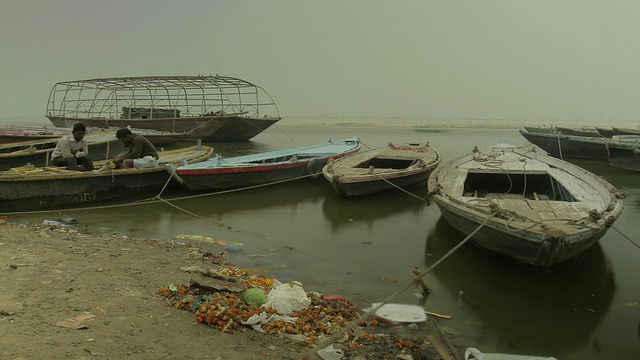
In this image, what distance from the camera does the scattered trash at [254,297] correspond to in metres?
4.30

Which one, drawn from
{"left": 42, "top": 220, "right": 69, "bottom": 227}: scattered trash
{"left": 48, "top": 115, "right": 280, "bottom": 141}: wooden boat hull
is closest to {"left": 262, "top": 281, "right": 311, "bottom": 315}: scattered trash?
{"left": 42, "top": 220, "right": 69, "bottom": 227}: scattered trash

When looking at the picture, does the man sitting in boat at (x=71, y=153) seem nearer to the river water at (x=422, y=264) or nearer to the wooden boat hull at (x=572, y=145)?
the river water at (x=422, y=264)

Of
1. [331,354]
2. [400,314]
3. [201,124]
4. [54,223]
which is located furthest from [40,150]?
[201,124]

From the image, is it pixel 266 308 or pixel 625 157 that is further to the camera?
pixel 625 157

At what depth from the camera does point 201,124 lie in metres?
23.1

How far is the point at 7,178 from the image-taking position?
8.27 metres

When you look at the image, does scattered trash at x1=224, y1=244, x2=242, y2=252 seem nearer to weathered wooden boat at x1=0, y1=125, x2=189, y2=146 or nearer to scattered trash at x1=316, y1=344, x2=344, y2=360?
scattered trash at x1=316, y1=344, x2=344, y2=360

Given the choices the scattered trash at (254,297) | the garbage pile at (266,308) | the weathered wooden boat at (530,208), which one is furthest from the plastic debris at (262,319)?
the weathered wooden boat at (530,208)

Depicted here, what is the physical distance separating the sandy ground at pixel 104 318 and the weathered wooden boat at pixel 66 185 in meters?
3.71

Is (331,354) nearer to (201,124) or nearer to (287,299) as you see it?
(287,299)

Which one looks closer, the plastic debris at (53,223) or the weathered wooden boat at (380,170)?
the plastic debris at (53,223)

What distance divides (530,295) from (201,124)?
20653mm

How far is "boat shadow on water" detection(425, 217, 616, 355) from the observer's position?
436 cm

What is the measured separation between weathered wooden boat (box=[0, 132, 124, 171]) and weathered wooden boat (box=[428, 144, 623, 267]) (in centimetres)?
870
